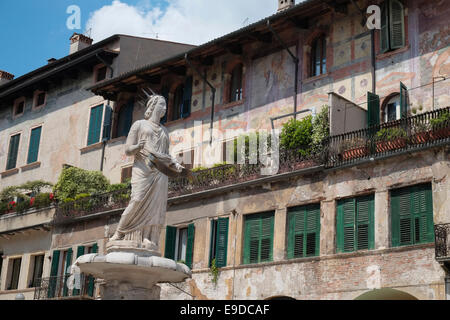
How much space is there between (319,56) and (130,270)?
1595cm

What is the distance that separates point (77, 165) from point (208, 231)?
1178 cm

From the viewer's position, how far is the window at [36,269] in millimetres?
32066

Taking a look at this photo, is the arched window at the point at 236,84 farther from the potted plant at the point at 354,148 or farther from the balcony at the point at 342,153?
the potted plant at the point at 354,148

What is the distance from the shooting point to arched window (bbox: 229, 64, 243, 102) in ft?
94.7

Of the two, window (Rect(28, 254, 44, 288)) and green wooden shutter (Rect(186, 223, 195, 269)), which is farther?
window (Rect(28, 254, 44, 288))

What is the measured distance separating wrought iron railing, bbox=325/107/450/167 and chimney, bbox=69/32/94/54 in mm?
21914

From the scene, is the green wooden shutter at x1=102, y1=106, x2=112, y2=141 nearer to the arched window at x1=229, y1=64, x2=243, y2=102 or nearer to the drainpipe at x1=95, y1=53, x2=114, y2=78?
the drainpipe at x1=95, y1=53, x2=114, y2=78

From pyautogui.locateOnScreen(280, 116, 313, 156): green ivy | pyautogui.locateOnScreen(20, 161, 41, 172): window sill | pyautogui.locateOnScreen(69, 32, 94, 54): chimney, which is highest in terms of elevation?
pyautogui.locateOnScreen(69, 32, 94, 54): chimney

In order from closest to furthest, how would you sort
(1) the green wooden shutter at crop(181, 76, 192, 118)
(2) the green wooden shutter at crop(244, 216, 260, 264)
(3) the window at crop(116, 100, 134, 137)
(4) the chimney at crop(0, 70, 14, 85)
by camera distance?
1. (2) the green wooden shutter at crop(244, 216, 260, 264)
2. (1) the green wooden shutter at crop(181, 76, 192, 118)
3. (3) the window at crop(116, 100, 134, 137)
4. (4) the chimney at crop(0, 70, 14, 85)

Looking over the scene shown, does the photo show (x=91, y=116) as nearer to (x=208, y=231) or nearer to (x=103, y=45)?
(x=103, y=45)

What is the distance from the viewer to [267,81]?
27375 mm

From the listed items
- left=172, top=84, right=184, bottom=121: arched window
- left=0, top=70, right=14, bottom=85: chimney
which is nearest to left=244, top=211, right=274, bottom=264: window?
left=172, top=84, right=184, bottom=121: arched window

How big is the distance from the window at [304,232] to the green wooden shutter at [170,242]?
501 centimetres
